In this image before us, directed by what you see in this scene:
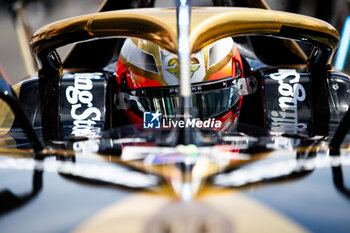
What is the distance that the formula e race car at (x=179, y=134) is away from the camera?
0.55 meters

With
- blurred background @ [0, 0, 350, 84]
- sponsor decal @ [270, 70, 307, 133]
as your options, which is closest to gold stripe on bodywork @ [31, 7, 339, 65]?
sponsor decal @ [270, 70, 307, 133]

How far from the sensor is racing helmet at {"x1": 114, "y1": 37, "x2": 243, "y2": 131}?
1.19m

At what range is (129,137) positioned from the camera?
992 mm

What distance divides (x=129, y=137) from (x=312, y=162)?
19.4 inches

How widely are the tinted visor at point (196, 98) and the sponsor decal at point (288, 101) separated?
0.58ft

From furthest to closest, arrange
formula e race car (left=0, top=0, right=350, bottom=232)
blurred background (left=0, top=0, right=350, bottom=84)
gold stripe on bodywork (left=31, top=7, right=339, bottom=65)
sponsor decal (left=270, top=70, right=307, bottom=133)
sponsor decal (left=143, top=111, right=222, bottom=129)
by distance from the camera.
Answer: blurred background (left=0, top=0, right=350, bottom=84), sponsor decal (left=270, top=70, right=307, bottom=133), sponsor decal (left=143, top=111, right=222, bottom=129), gold stripe on bodywork (left=31, top=7, right=339, bottom=65), formula e race car (left=0, top=0, right=350, bottom=232)

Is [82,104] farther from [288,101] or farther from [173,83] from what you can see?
[288,101]

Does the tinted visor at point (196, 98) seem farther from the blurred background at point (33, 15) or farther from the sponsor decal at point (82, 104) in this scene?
the blurred background at point (33, 15)

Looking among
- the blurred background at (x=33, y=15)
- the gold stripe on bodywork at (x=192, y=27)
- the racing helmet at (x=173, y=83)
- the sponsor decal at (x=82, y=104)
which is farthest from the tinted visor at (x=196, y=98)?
the blurred background at (x=33, y=15)

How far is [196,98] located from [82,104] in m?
0.46

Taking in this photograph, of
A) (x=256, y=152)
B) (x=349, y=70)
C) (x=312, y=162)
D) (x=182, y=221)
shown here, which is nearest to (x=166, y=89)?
(x=256, y=152)

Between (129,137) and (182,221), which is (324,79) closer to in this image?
(129,137)

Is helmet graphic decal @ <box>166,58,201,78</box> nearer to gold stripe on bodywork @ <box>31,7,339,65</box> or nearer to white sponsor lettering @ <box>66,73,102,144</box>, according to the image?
gold stripe on bodywork @ <box>31,7,339,65</box>

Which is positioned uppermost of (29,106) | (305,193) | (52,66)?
(52,66)
